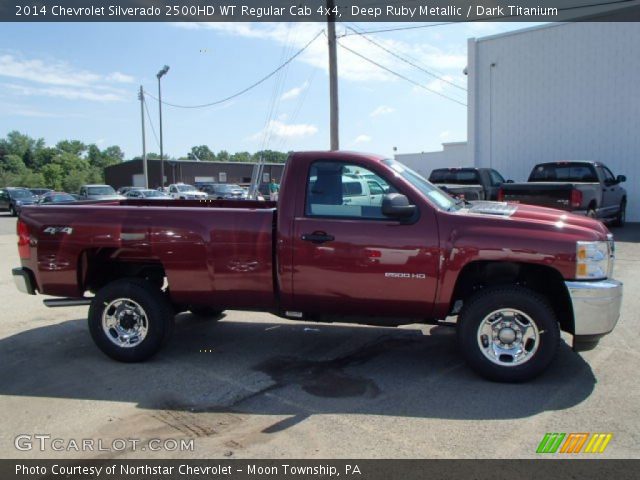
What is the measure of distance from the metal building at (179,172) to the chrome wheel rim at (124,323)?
186ft

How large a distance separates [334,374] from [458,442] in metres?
1.49

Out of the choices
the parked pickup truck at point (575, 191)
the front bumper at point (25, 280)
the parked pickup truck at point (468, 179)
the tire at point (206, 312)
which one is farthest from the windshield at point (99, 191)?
the front bumper at point (25, 280)

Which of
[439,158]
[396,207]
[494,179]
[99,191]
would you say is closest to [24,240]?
[396,207]

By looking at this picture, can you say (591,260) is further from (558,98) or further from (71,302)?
(558,98)

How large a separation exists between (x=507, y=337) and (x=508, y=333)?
4cm

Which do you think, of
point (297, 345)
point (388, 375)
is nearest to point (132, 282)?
point (297, 345)

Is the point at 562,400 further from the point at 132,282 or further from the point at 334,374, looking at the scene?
the point at 132,282

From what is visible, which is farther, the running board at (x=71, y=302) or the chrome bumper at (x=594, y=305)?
the running board at (x=71, y=302)

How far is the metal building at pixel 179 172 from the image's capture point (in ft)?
203

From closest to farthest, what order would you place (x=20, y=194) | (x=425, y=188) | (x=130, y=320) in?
(x=425, y=188), (x=130, y=320), (x=20, y=194)

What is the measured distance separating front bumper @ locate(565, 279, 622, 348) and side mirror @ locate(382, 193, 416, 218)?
1403 mm

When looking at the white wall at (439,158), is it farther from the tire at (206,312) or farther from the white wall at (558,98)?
the tire at (206,312)

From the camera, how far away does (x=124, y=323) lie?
5.14 m
